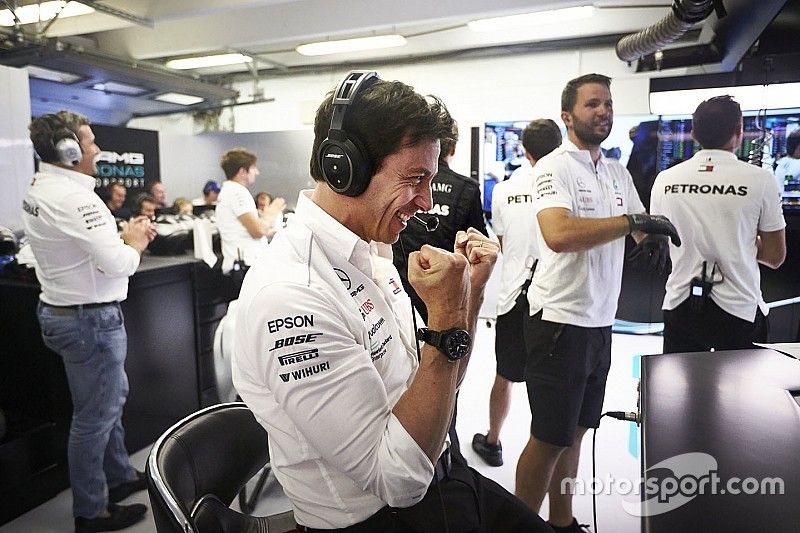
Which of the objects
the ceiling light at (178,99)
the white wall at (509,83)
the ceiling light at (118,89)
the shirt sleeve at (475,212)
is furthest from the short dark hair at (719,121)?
the ceiling light at (118,89)

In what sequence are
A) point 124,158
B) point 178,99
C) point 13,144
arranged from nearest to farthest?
point 13,144
point 124,158
point 178,99

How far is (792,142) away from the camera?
4410 millimetres

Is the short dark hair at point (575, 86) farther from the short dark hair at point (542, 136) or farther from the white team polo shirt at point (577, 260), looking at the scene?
the short dark hair at point (542, 136)

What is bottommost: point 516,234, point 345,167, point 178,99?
point 516,234

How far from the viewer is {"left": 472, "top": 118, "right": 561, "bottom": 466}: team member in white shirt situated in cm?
278

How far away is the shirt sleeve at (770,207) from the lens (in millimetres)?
2152

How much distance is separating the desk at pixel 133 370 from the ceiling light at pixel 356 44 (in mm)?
3490

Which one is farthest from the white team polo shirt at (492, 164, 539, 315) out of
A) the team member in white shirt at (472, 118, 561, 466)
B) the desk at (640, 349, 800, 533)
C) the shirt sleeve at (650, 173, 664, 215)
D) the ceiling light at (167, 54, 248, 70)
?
the ceiling light at (167, 54, 248, 70)

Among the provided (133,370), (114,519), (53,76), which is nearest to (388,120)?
(114,519)

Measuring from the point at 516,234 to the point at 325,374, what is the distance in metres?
2.21

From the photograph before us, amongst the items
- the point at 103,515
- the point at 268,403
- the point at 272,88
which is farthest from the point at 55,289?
the point at 272,88

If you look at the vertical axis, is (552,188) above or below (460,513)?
above

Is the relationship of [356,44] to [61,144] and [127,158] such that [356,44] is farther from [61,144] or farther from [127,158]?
[61,144]

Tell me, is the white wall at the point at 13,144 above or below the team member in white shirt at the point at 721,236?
above
